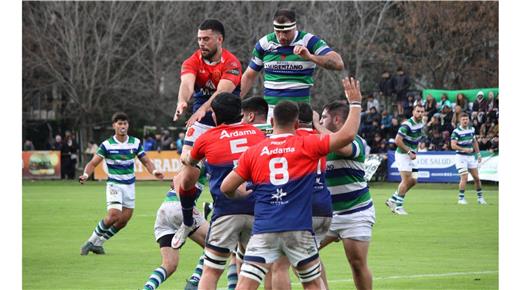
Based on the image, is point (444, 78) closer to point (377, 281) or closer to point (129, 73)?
point (129, 73)

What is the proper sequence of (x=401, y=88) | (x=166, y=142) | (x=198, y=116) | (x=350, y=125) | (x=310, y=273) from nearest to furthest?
(x=350, y=125) < (x=310, y=273) < (x=198, y=116) < (x=401, y=88) < (x=166, y=142)

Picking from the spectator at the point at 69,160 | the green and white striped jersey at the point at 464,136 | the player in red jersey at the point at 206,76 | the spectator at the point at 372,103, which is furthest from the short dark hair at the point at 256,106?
the spectator at the point at 69,160

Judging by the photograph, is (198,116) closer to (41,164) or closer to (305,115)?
(305,115)

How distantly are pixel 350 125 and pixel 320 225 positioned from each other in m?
1.68

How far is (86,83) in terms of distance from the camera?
5025 cm

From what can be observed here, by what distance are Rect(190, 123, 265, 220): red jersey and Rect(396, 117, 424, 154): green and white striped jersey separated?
15658mm

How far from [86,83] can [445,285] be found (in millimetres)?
37996

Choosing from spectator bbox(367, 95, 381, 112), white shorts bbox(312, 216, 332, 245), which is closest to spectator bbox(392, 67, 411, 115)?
spectator bbox(367, 95, 381, 112)

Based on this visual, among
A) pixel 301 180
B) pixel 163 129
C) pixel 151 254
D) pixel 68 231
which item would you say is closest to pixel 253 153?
pixel 301 180

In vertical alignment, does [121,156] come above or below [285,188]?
above

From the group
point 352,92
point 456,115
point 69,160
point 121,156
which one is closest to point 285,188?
point 352,92

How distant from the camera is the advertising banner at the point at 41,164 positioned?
1734 inches

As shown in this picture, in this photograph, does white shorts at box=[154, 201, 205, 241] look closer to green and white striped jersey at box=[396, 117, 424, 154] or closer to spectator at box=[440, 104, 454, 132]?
green and white striped jersey at box=[396, 117, 424, 154]

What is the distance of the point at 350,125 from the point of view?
984 cm
